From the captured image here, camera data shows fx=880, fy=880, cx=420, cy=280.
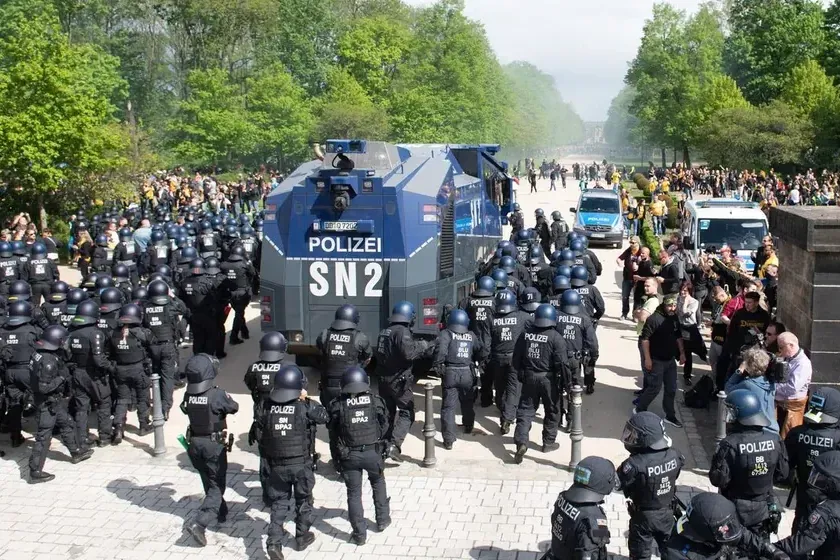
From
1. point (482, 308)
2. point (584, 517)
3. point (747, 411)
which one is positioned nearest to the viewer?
point (584, 517)

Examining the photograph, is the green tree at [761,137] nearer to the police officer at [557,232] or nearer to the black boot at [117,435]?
the police officer at [557,232]

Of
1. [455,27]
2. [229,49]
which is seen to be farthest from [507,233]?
[229,49]

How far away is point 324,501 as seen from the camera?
936 cm

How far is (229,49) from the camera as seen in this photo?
66.0m

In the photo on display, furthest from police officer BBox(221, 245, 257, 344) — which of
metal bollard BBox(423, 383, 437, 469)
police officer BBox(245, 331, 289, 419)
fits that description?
metal bollard BBox(423, 383, 437, 469)

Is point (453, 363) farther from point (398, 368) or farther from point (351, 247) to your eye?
point (351, 247)

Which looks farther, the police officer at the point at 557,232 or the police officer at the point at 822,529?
the police officer at the point at 557,232

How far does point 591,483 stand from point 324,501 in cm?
401

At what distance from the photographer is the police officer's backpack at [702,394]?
12.0 m

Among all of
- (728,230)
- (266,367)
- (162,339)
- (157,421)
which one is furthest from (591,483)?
(728,230)

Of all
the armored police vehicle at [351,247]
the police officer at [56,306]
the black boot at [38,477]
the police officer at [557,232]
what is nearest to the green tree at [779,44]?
the police officer at [557,232]

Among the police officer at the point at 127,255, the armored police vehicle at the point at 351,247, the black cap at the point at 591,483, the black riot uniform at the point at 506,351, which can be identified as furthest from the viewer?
the police officer at the point at 127,255

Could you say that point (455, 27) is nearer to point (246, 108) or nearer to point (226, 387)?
point (246, 108)

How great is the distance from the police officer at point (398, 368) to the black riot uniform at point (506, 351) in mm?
1087
